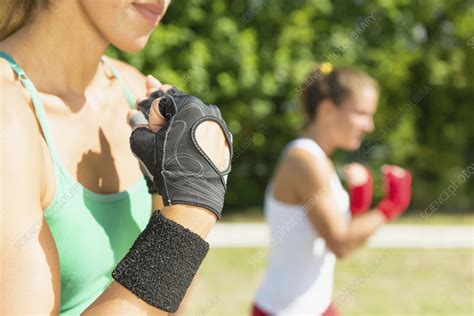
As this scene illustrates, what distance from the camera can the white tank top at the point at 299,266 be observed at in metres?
3.38

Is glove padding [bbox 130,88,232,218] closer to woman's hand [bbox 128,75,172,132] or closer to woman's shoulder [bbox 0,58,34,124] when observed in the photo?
woman's hand [bbox 128,75,172,132]

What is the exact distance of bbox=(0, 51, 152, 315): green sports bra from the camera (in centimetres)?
154

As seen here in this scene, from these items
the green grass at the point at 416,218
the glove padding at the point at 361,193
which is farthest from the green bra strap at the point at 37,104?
the green grass at the point at 416,218

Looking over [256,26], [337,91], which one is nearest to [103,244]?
[337,91]

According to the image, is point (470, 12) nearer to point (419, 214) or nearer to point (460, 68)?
point (460, 68)

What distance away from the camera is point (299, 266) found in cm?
347

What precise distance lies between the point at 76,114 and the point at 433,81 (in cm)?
1324

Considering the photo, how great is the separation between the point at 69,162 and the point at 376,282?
23.7 ft

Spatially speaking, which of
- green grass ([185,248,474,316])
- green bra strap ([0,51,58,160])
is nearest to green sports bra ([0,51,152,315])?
green bra strap ([0,51,58,160])

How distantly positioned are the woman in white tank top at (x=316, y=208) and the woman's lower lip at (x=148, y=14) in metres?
1.91

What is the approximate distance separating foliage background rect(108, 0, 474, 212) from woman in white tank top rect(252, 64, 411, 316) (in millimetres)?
8618

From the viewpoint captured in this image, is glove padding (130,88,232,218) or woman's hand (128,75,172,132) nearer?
glove padding (130,88,232,218)

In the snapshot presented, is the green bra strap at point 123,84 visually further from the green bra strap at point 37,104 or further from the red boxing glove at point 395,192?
the red boxing glove at point 395,192

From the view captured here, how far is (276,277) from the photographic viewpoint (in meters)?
3.51
